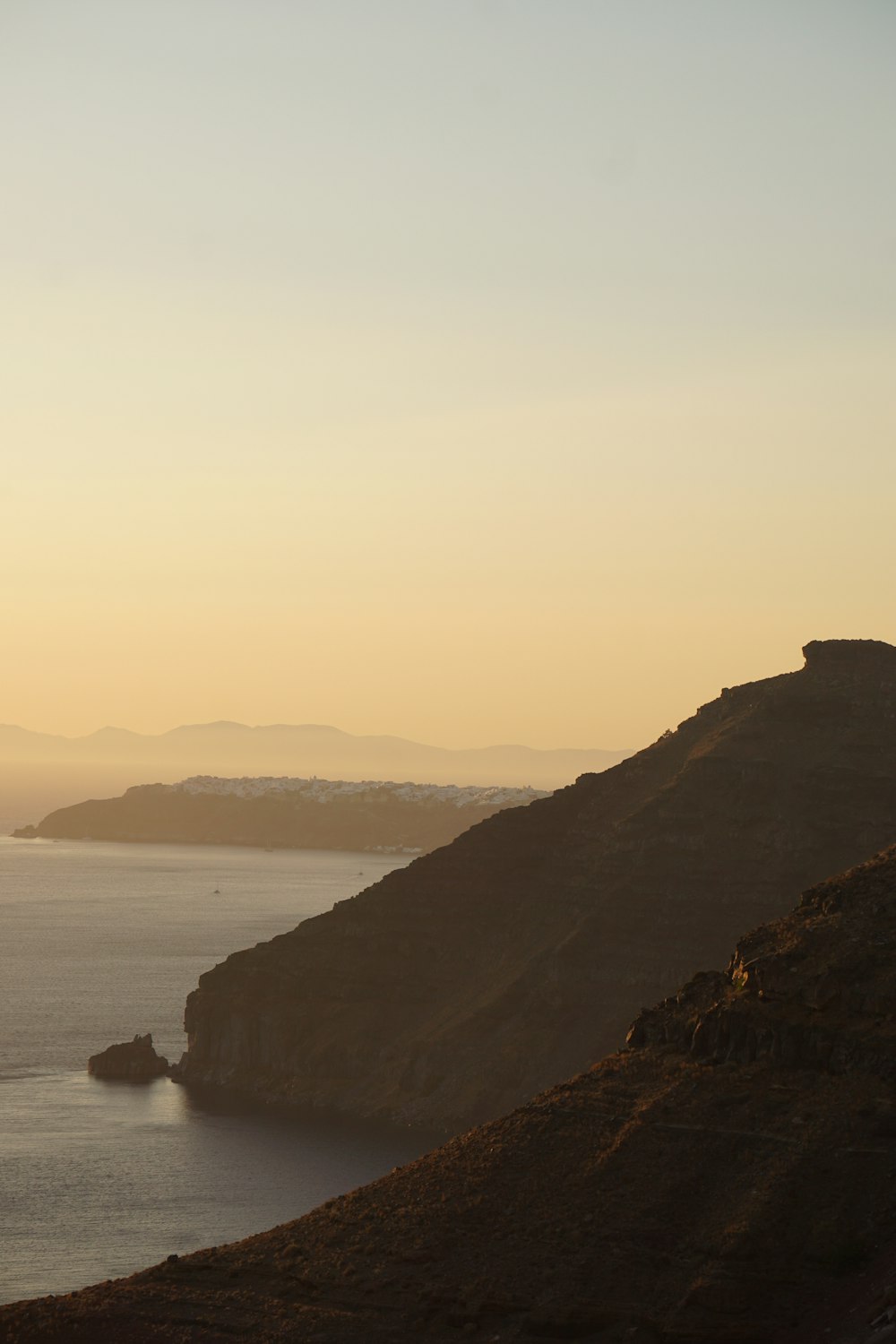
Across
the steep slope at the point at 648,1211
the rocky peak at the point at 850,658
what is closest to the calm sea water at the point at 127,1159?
the steep slope at the point at 648,1211

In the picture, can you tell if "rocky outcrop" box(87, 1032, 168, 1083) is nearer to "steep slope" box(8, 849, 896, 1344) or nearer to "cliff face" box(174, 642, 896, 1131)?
"cliff face" box(174, 642, 896, 1131)

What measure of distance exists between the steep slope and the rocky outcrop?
212 ft

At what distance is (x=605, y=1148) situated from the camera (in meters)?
63.9

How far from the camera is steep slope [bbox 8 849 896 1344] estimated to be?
2210 inches

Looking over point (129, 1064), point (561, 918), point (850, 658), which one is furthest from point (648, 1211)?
point (850, 658)

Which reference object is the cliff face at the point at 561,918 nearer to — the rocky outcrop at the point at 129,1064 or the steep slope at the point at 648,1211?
the rocky outcrop at the point at 129,1064

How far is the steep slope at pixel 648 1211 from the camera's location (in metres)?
56.1

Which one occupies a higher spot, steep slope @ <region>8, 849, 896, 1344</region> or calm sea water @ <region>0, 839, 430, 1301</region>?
steep slope @ <region>8, 849, 896, 1344</region>

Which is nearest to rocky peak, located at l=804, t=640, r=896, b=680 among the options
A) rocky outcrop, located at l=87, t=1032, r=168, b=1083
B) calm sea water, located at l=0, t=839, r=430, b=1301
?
calm sea water, located at l=0, t=839, r=430, b=1301

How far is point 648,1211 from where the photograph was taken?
60.2 meters

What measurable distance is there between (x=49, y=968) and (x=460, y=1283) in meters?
131

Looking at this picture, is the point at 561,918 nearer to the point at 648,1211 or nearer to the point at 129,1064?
the point at 129,1064

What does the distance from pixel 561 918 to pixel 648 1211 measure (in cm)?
7064

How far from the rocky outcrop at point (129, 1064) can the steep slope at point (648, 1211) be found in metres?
64.5
